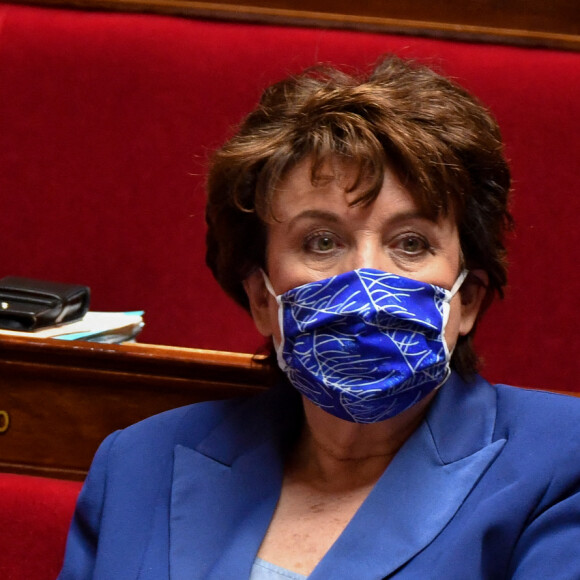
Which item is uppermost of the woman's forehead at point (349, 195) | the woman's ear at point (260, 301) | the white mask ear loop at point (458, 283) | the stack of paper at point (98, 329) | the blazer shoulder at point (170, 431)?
the woman's forehead at point (349, 195)

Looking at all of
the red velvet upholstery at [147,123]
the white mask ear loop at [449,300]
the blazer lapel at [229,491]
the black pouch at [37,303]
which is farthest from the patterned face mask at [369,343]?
the red velvet upholstery at [147,123]

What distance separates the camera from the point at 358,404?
851 mm

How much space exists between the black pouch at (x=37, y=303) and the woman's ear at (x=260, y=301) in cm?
43

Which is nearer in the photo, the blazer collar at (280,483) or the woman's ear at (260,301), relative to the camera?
the blazer collar at (280,483)

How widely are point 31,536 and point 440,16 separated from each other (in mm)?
1093

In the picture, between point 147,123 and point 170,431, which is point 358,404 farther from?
point 147,123

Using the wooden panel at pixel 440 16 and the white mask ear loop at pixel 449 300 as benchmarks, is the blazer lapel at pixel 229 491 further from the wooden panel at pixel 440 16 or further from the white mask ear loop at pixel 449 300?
the wooden panel at pixel 440 16

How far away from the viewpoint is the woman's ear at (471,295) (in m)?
0.97

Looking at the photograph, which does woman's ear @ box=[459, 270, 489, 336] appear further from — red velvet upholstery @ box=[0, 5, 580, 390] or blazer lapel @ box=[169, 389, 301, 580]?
red velvet upholstery @ box=[0, 5, 580, 390]

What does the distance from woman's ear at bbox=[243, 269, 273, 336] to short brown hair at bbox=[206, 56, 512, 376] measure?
0.01m

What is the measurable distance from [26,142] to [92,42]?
0.22 m

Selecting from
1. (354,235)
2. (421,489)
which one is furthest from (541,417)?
(354,235)

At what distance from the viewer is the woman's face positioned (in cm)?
90

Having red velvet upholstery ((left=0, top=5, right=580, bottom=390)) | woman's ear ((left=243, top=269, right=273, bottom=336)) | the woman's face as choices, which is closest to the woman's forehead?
the woman's face
